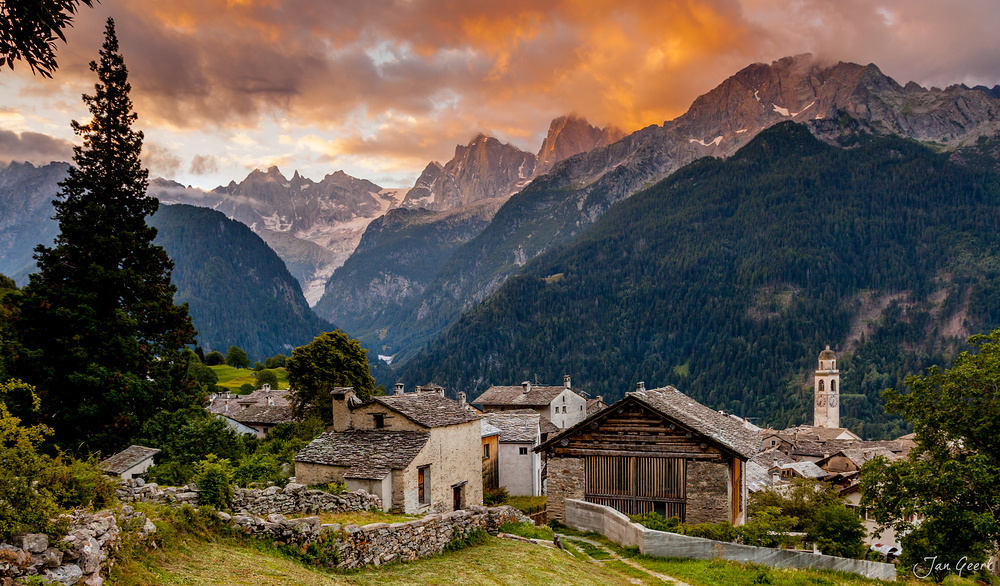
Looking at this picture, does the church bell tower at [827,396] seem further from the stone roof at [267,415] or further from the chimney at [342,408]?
the chimney at [342,408]

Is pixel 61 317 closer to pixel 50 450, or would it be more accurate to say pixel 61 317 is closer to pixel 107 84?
pixel 50 450

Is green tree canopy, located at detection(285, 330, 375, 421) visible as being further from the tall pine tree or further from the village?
the village

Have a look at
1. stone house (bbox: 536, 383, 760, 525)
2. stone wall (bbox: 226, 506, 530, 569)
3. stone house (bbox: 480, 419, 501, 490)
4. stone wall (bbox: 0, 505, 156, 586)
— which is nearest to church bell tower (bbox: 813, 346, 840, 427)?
stone house (bbox: 480, 419, 501, 490)

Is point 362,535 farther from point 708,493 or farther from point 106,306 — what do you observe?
point 106,306

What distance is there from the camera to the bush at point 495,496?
41181 mm

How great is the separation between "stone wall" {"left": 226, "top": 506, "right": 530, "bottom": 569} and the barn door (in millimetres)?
13725

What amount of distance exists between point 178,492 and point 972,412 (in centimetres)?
2931

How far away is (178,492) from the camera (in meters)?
13.9

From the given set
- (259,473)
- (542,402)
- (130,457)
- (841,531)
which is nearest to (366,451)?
(259,473)

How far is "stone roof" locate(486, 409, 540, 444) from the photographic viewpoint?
49253 millimetres

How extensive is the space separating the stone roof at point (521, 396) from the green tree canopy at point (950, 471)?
1803 inches

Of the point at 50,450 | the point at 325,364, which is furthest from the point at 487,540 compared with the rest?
the point at 325,364

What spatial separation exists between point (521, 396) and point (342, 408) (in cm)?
4442

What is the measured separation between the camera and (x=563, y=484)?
96.6ft
